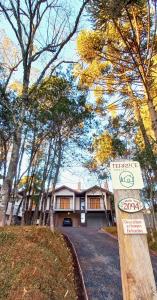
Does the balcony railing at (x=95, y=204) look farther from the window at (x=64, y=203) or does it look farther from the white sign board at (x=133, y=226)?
the white sign board at (x=133, y=226)

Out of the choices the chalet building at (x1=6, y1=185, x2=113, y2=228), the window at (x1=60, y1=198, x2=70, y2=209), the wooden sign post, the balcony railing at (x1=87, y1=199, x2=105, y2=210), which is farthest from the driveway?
the window at (x1=60, y1=198, x2=70, y2=209)

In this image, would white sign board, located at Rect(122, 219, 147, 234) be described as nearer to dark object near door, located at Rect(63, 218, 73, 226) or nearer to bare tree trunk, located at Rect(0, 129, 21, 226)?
bare tree trunk, located at Rect(0, 129, 21, 226)

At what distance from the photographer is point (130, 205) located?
6.91ft

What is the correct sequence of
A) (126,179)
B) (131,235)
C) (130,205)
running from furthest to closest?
(126,179) < (130,205) < (131,235)

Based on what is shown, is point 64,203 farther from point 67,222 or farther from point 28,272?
point 28,272

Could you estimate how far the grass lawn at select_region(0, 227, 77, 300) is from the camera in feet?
12.5

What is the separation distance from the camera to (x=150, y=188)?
1188cm

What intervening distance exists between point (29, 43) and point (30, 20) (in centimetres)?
81

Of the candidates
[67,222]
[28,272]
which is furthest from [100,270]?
[67,222]

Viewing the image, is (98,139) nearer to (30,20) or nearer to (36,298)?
(30,20)

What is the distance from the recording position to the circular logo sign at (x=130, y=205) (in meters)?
2.08

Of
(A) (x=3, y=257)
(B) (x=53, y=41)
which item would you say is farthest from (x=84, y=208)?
(A) (x=3, y=257)

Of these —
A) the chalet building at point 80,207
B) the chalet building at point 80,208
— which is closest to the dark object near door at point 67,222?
the chalet building at point 80,208

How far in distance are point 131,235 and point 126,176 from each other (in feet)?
1.61
